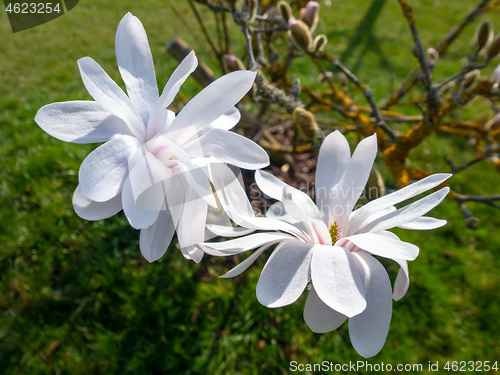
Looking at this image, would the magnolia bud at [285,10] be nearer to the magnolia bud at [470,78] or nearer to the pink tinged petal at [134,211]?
the magnolia bud at [470,78]

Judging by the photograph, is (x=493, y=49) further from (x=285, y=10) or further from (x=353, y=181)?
(x=353, y=181)

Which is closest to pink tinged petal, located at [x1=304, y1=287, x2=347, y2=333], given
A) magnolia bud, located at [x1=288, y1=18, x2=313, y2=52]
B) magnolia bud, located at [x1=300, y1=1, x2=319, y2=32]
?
magnolia bud, located at [x1=288, y1=18, x2=313, y2=52]

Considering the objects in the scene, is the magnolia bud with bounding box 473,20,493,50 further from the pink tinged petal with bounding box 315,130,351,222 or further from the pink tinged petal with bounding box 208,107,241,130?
the pink tinged petal with bounding box 208,107,241,130

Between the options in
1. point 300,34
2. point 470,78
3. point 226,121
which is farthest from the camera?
point 470,78

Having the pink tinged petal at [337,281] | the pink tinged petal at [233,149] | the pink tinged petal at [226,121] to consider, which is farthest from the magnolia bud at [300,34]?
the pink tinged petal at [337,281]

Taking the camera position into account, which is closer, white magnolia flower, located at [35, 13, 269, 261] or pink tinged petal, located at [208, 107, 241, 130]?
white magnolia flower, located at [35, 13, 269, 261]

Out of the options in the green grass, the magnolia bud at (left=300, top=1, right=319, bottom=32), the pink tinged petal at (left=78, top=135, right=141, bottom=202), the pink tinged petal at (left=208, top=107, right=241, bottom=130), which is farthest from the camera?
the green grass

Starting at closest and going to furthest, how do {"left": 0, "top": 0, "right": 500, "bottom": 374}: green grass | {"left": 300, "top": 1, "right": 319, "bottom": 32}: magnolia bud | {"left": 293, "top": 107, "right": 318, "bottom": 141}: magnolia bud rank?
{"left": 293, "top": 107, "right": 318, "bottom": 141}: magnolia bud < {"left": 300, "top": 1, "right": 319, "bottom": 32}: magnolia bud < {"left": 0, "top": 0, "right": 500, "bottom": 374}: green grass

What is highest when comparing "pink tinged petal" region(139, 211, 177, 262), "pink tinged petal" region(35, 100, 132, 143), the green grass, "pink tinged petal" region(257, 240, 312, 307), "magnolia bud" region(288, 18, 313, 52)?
"pink tinged petal" region(35, 100, 132, 143)

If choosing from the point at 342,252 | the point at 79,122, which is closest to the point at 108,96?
the point at 79,122
